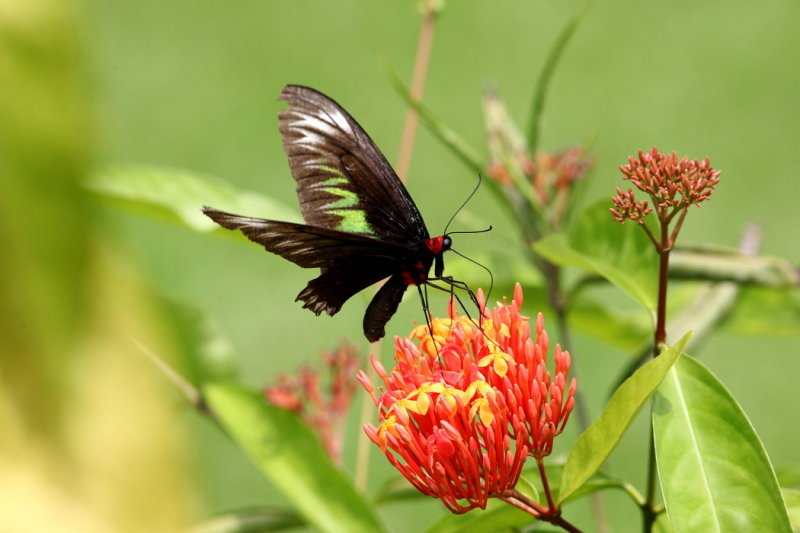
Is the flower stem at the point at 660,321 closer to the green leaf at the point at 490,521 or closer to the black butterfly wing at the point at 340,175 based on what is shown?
the green leaf at the point at 490,521

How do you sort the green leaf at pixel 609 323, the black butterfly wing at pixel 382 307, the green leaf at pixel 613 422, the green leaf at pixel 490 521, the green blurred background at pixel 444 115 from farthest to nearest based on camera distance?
the green blurred background at pixel 444 115, the green leaf at pixel 609 323, the black butterfly wing at pixel 382 307, the green leaf at pixel 490 521, the green leaf at pixel 613 422

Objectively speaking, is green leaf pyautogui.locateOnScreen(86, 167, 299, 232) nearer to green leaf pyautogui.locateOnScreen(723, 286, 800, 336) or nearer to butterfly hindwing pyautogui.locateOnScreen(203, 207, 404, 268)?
butterfly hindwing pyautogui.locateOnScreen(203, 207, 404, 268)

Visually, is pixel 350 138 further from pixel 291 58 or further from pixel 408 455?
pixel 291 58

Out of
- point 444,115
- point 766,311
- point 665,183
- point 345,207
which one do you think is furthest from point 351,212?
point 444,115

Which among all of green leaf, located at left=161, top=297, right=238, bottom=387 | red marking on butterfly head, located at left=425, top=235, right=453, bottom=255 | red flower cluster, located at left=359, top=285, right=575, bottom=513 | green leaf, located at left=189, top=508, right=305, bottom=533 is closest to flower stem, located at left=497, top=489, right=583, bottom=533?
red flower cluster, located at left=359, top=285, right=575, bottom=513

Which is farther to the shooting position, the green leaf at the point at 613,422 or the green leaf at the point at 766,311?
the green leaf at the point at 766,311

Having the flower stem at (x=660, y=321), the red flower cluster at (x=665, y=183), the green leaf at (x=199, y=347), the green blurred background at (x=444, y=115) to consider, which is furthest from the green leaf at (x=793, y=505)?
the green leaf at (x=199, y=347)

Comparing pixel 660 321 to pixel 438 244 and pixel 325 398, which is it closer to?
pixel 438 244
